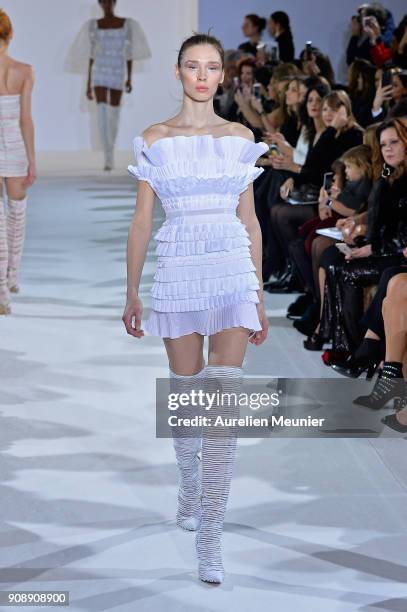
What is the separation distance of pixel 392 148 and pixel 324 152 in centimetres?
153

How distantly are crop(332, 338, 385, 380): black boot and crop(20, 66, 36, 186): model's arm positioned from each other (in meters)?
2.26

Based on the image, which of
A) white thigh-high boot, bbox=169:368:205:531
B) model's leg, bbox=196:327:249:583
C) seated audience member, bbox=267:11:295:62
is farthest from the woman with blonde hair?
seated audience member, bbox=267:11:295:62

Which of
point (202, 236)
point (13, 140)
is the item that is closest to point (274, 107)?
point (13, 140)

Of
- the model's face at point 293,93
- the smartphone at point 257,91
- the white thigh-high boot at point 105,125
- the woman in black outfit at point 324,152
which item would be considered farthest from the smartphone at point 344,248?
the white thigh-high boot at point 105,125

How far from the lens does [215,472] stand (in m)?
3.10

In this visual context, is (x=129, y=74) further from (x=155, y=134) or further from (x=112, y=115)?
(x=155, y=134)

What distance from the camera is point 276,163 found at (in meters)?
7.27

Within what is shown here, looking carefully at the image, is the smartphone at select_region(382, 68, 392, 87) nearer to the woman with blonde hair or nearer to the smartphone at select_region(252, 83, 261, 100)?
the smartphone at select_region(252, 83, 261, 100)

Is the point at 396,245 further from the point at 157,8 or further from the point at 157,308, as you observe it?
the point at 157,8

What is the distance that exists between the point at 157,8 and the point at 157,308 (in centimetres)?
1193

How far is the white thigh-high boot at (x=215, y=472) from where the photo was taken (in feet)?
10.2

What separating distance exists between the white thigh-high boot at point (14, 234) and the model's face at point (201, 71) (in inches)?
145

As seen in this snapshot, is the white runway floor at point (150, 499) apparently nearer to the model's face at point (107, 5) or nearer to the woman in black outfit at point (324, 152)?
the woman in black outfit at point (324, 152)

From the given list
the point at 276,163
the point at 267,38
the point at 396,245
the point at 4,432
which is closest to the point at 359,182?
the point at 396,245
